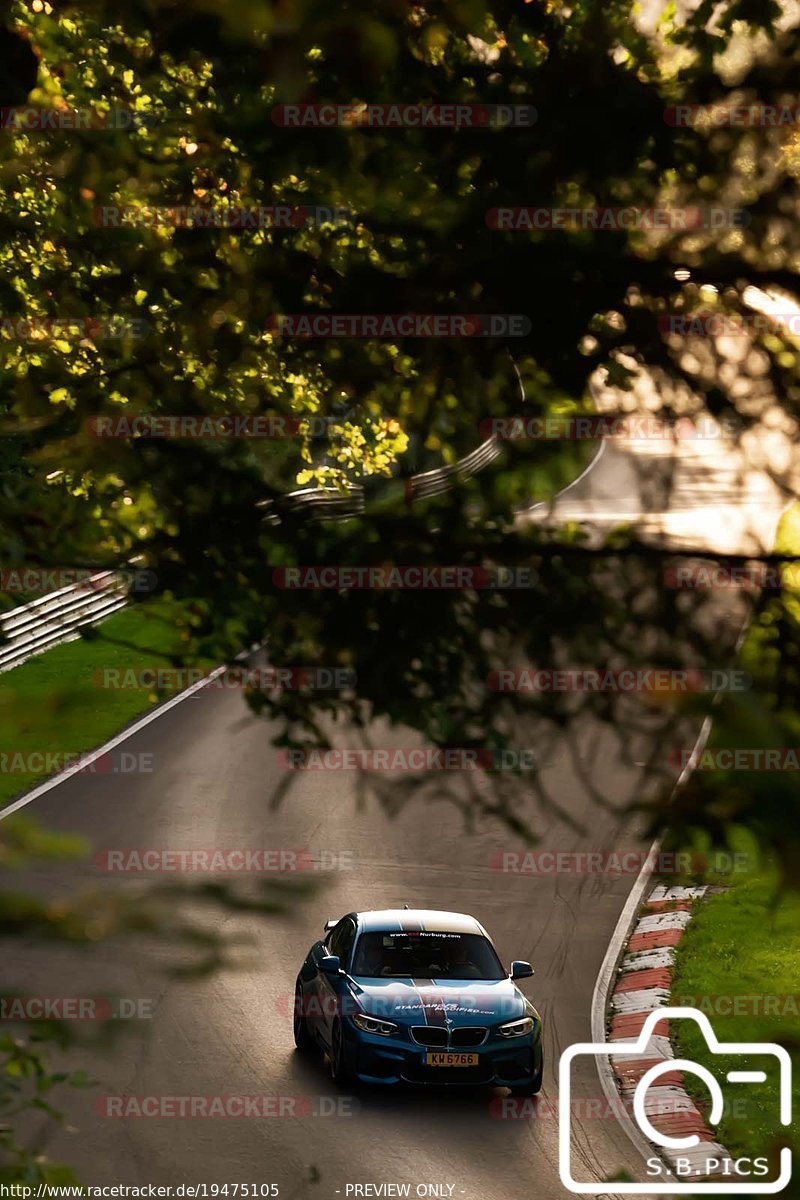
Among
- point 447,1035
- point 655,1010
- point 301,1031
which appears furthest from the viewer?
point 655,1010

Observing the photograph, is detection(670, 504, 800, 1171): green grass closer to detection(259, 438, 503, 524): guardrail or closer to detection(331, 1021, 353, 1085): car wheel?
detection(331, 1021, 353, 1085): car wheel

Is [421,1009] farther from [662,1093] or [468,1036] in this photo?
[662,1093]

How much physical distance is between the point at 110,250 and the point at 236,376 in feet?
2.68

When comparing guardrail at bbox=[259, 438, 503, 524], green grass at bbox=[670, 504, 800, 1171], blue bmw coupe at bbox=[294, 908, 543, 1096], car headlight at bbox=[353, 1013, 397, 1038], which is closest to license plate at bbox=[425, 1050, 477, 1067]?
blue bmw coupe at bbox=[294, 908, 543, 1096]

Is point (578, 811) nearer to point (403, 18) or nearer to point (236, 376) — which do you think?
point (236, 376)

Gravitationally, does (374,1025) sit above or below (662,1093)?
above

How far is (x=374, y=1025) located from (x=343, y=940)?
1188 mm

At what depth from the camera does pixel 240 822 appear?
1970 cm

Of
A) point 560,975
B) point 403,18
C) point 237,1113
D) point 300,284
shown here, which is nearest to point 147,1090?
point 237,1113

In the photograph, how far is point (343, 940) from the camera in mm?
13367

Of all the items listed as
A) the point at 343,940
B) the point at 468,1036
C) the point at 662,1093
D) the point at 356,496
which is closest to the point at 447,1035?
the point at 468,1036

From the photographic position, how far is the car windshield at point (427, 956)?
12984 mm

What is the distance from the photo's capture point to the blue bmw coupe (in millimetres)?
12289

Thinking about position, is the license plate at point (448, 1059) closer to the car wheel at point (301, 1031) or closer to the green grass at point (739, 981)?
the car wheel at point (301, 1031)
